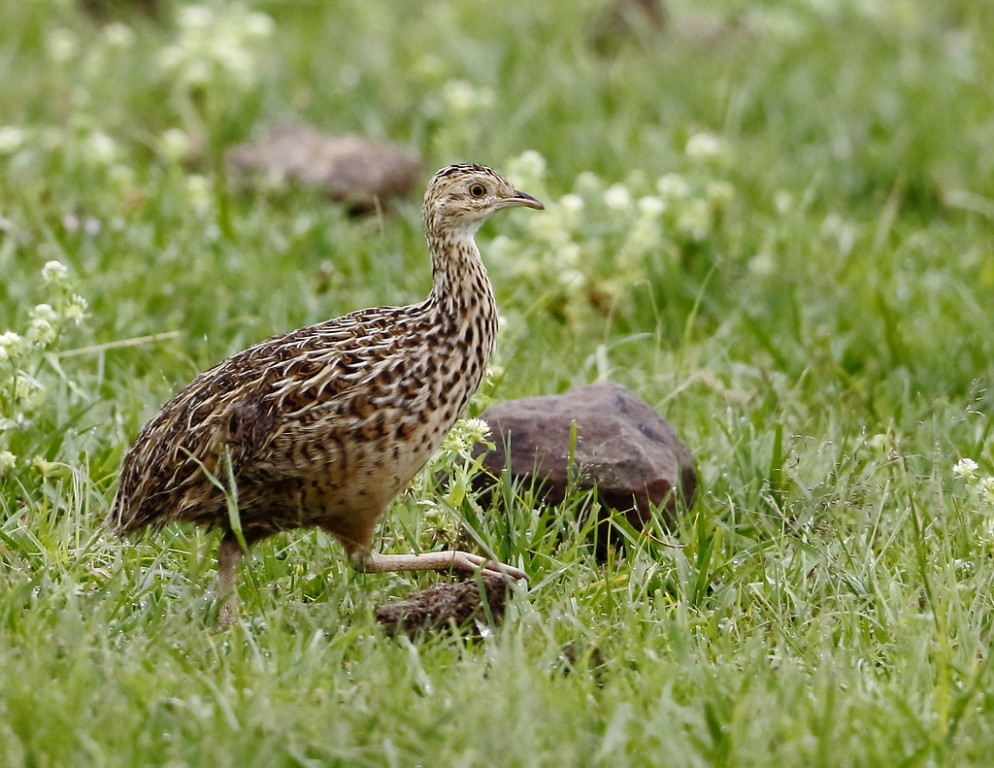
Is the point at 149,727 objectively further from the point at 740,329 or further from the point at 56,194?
the point at 56,194

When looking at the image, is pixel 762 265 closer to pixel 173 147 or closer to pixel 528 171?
pixel 528 171

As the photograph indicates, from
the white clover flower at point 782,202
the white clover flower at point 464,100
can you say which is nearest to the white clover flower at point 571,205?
the white clover flower at point 464,100

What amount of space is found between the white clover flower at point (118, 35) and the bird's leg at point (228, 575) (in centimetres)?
569

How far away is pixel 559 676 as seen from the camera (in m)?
4.53

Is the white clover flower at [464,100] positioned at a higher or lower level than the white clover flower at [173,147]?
higher

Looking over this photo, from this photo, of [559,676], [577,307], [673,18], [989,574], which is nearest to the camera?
[559,676]

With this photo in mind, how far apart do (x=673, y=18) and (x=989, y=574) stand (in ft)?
26.1

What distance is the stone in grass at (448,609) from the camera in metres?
4.86

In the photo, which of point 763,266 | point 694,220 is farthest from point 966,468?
point 694,220

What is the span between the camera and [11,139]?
863 centimetres

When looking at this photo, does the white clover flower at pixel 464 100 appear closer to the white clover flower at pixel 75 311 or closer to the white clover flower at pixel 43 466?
the white clover flower at pixel 75 311

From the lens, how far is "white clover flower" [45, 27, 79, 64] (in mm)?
10164

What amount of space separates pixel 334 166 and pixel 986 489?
4522 millimetres

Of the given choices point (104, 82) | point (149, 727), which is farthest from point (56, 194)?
point (149, 727)
